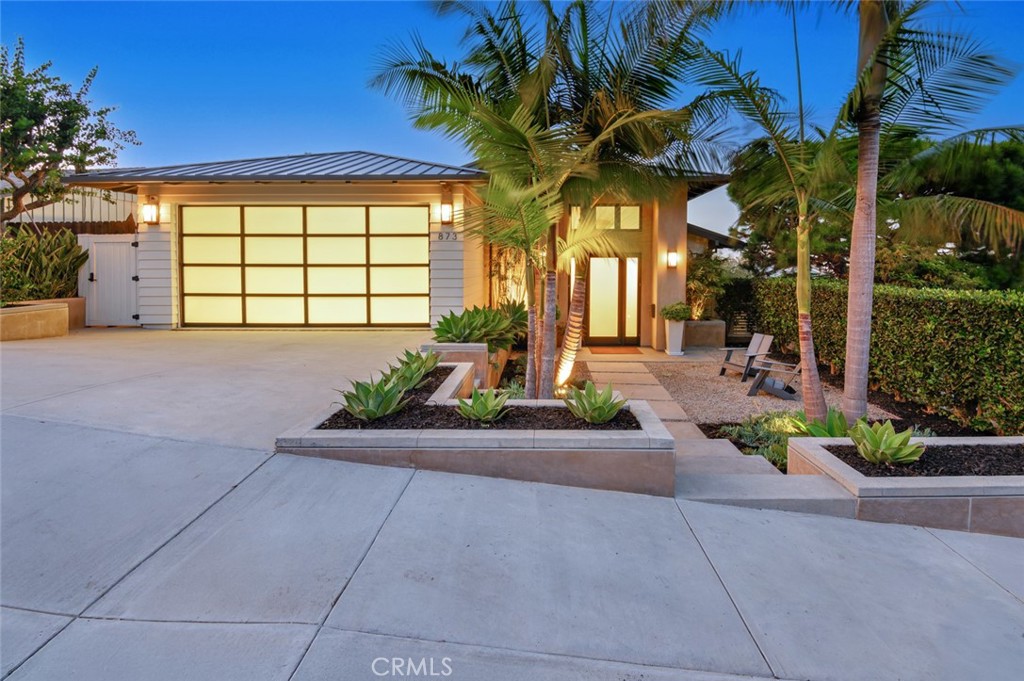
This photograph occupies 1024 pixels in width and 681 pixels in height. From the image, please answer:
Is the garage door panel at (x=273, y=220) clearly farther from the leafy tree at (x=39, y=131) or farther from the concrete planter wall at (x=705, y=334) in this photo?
the concrete planter wall at (x=705, y=334)

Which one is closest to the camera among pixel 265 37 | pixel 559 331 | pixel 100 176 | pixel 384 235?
pixel 100 176

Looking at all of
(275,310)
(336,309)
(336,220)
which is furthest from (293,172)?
(275,310)

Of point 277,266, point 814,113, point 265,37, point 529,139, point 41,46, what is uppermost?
point 265,37

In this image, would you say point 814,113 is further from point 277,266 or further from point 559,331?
point 277,266

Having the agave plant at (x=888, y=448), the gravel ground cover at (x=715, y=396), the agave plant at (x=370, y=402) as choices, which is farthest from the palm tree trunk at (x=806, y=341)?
the agave plant at (x=370, y=402)

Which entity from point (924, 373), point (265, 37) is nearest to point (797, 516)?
point (924, 373)

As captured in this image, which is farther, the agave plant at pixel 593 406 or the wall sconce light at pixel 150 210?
the wall sconce light at pixel 150 210

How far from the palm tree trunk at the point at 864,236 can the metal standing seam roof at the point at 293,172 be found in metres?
6.49

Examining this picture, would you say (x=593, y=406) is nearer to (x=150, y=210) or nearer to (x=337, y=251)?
(x=337, y=251)

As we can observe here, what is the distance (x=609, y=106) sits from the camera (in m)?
6.51

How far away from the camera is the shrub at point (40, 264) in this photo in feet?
36.5

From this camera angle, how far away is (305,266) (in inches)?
496

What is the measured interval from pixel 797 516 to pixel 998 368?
3.94 m

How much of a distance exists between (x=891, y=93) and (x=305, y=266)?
1007 cm
